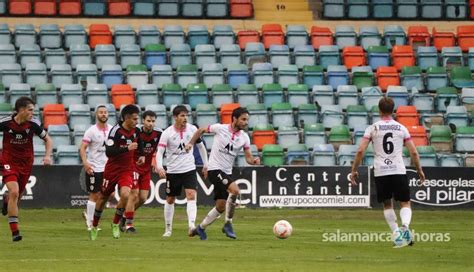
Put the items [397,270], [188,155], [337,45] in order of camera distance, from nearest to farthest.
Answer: [397,270], [188,155], [337,45]

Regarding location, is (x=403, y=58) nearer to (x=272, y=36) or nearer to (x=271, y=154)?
(x=272, y=36)

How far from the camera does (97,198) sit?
25.1 m

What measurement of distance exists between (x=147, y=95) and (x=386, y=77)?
24.1ft

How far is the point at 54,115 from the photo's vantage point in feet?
116

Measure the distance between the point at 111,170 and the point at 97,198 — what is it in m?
2.55

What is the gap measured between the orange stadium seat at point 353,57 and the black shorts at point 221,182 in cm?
1677

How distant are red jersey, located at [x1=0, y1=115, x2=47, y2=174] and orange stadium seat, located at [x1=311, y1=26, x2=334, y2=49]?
733 inches

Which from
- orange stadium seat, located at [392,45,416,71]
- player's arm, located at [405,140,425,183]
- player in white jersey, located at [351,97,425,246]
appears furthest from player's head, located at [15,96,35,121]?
orange stadium seat, located at [392,45,416,71]

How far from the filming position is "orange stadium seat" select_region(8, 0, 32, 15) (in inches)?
1550

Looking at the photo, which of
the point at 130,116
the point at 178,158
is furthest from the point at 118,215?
the point at 130,116

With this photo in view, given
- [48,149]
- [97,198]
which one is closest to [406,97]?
[97,198]

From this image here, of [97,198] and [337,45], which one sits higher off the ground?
[337,45]

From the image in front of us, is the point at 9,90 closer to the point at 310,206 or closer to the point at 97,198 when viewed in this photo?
the point at 310,206

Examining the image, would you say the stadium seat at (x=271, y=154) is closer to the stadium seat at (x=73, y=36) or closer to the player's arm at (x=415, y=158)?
the stadium seat at (x=73, y=36)
